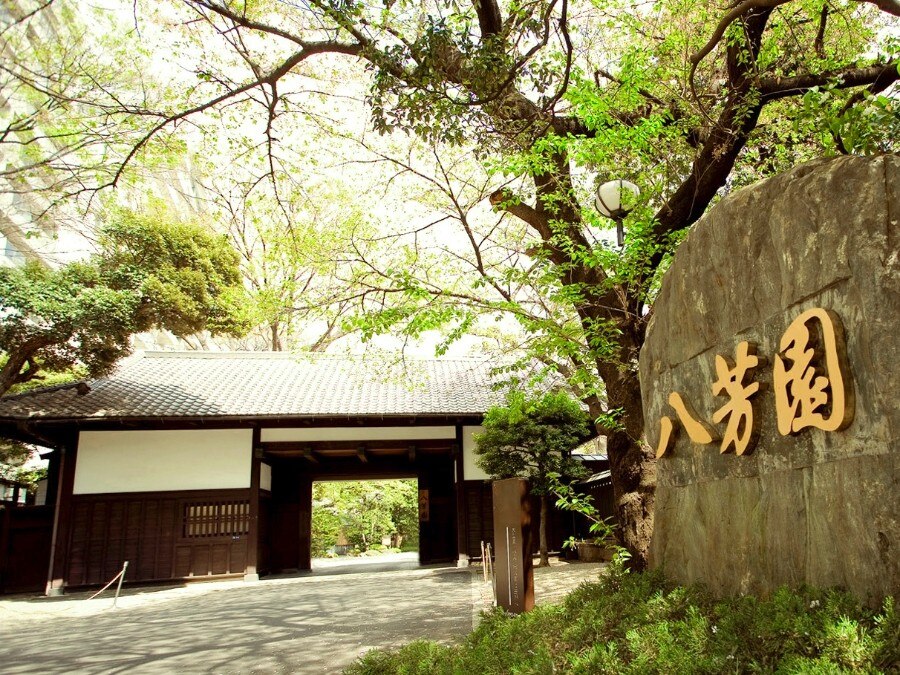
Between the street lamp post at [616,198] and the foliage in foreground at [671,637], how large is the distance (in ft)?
10.0

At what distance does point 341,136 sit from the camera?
8094 millimetres

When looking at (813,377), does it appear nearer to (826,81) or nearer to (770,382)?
(770,382)

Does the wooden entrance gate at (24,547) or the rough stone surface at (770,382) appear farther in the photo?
the wooden entrance gate at (24,547)

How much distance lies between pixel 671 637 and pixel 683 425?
1.36 m

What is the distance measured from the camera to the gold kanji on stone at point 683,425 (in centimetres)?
364

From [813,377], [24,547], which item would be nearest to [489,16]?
[813,377]

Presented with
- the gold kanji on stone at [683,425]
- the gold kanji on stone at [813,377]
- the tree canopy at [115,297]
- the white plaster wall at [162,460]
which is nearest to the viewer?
the gold kanji on stone at [813,377]

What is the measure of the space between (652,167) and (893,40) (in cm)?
241

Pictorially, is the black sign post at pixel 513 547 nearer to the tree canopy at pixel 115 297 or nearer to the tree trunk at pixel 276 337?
the tree canopy at pixel 115 297

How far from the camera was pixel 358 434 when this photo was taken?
13.4 meters

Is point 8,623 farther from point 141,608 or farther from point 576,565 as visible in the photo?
point 576,565

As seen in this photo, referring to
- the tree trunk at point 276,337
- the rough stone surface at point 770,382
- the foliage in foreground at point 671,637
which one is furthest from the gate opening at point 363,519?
the rough stone surface at point 770,382

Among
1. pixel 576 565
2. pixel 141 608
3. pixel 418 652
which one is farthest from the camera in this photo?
pixel 576 565

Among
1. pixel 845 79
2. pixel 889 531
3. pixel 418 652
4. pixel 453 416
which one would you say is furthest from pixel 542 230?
pixel 453 416
